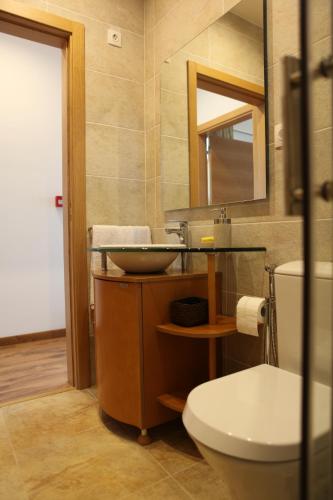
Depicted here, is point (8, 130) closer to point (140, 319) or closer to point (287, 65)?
point (140, 319)

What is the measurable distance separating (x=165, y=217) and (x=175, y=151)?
0.41 meters

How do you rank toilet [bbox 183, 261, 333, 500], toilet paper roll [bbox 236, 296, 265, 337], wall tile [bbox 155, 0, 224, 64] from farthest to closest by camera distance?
wall tile [bbox 155, 0, 224, 64] → toilet paper roll [bbox 236, 296, 265, 337] → toilet [bbox 183, 261, 333, 500]

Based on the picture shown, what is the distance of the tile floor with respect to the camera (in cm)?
122

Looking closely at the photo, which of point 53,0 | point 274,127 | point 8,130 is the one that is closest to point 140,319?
point 274,127

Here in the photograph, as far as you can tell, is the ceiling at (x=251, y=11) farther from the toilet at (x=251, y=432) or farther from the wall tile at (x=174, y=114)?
the toilet at (x=251, y=432)

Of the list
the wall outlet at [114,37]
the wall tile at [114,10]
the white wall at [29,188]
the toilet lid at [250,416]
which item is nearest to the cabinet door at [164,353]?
the toilet lid at [250,416]

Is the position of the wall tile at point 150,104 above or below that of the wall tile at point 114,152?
above

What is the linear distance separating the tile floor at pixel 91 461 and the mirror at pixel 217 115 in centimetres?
118

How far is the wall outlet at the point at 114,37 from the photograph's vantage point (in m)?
2.15

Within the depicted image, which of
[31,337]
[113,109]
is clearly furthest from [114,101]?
[31,337]

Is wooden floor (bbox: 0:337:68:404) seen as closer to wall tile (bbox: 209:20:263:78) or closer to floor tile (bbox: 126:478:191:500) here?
floor tile (bbox: 126:478:191:500)

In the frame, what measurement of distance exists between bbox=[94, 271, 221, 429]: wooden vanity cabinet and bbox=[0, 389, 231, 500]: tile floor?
0.11 m

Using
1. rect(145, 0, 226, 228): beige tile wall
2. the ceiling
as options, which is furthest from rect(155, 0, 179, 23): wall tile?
the ceiling

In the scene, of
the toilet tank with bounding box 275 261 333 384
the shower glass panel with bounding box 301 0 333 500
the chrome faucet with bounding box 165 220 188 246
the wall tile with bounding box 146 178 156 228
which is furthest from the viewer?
the wall tile with bounding box 146 178 156 228
